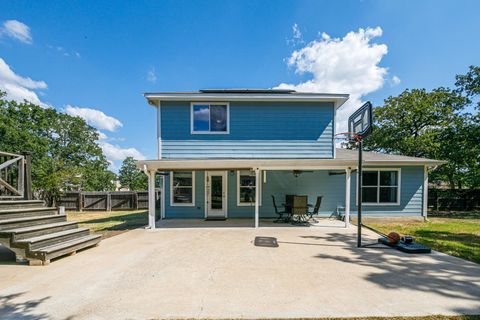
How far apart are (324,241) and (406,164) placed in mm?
5832

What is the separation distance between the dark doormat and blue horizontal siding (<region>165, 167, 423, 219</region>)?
2993 millimetres

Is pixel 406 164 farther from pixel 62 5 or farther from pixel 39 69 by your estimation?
pixel 39 69

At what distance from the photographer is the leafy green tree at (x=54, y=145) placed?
17844 mm

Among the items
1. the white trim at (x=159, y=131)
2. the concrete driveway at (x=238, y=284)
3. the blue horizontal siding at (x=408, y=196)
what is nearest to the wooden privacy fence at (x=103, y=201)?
the white trim at (x=159, y=131)

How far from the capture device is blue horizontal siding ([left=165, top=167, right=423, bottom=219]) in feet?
29.5

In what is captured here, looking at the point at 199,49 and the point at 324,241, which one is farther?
the point at 199,49

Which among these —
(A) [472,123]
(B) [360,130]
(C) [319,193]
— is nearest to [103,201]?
(C) [319,193]

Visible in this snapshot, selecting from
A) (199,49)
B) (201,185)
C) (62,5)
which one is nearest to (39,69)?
(62,5)

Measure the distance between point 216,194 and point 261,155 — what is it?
2.57 m

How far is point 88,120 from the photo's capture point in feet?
90.3

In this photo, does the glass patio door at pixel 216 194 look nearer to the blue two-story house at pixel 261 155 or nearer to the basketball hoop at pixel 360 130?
the blue two-story house at pixel 261 155

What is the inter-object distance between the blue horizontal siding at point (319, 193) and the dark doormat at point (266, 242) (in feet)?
9.82

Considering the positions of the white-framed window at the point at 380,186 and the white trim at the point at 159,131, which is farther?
the white-framed window at the point at 380,186

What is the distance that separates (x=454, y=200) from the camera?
13.6 meters
